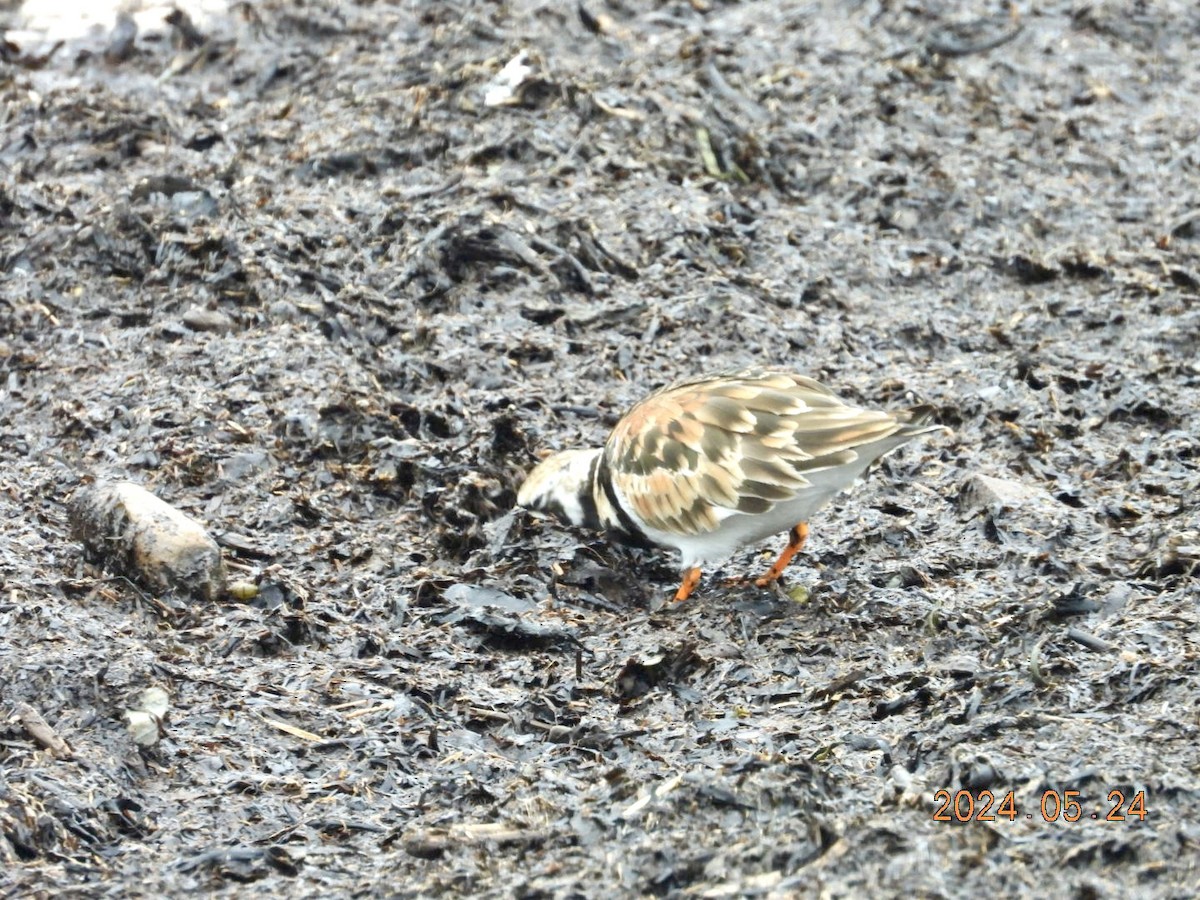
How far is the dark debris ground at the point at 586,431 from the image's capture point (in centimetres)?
368

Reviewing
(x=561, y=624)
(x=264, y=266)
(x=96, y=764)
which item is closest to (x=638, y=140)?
(x=264, y=266)

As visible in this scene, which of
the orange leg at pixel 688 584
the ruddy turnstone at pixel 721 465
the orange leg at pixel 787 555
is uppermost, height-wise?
the ruddy turnstone at pixel 721 465

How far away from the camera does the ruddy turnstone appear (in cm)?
491

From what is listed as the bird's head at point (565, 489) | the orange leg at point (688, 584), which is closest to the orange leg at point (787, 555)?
the orange leg at point (688, 584)

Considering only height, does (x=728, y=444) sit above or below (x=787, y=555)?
above

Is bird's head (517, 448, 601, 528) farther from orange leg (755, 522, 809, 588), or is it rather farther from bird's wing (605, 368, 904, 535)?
orange leg (755, 522, 809, 588)
